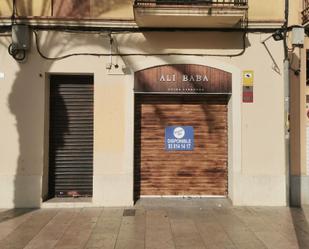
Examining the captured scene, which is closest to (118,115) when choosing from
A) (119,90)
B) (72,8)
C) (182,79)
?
(119,90)

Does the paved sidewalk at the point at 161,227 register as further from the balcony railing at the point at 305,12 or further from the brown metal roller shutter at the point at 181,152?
the balcony railing at the point at 305,12

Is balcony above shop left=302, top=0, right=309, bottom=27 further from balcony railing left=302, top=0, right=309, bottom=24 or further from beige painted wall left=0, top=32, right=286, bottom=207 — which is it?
beige painted wall left=0, top=32, right=286, bottom=207

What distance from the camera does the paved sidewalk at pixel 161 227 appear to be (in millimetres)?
7320

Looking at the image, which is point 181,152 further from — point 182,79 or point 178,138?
point 182,79

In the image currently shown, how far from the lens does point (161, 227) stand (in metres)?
8.41

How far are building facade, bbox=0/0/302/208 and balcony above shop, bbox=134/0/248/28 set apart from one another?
7 centimetres

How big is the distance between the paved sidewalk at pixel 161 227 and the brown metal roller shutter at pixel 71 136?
0.94 m

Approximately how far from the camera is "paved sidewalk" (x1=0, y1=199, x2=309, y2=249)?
732 centimetres

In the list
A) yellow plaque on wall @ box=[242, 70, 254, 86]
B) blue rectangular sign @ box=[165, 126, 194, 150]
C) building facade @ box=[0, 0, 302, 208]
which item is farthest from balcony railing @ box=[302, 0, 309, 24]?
blue rectangular sign @ box=[165, 126, 194, 150]

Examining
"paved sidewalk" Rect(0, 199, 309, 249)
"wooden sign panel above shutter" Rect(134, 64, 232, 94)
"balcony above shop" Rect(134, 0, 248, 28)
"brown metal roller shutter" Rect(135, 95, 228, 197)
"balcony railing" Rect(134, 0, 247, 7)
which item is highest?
"balcony railing" Rect(134, 0, 247, 7)

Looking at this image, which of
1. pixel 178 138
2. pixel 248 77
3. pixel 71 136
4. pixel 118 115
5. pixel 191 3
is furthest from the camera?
pixel 178 138

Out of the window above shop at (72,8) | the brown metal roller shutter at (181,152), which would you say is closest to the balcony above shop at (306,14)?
the brown metal roller shutter at (181,152)

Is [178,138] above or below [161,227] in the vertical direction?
above

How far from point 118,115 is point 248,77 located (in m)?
3.21
